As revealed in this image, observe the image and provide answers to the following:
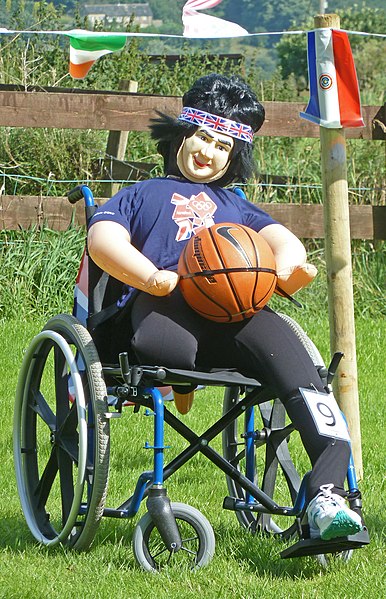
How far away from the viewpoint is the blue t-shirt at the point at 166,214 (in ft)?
12.1

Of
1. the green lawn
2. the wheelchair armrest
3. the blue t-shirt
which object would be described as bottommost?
the green lawn

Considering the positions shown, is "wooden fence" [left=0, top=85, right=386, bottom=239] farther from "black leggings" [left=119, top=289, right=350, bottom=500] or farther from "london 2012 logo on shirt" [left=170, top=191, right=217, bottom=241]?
"black leggings" [left=119, top=289, right=350, bottom=500]

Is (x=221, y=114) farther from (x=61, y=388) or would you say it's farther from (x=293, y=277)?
(x=61, y=388)

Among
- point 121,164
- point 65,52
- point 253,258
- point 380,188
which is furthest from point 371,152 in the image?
point 253,258

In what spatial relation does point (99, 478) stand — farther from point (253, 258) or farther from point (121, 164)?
point (121, 164)

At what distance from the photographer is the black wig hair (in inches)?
156

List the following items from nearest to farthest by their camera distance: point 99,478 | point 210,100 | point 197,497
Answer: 1. point 99,478
2. point 210,100
3. point 197,497

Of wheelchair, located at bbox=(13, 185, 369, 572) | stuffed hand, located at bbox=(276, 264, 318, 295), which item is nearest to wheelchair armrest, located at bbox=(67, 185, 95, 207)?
wheelchair, located at bbox=(13, 185, 369, 572)

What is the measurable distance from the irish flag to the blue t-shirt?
3.42 feet

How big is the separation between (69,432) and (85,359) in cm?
38

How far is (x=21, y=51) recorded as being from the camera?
963 cm

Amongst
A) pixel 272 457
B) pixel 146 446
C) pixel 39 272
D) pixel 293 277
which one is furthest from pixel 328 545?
pixel 39 272

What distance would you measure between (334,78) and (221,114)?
2.04ft

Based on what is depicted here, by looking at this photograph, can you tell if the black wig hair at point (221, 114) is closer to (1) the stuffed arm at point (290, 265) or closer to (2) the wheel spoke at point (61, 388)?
(1) the stuffed arm at point (290, 265)
